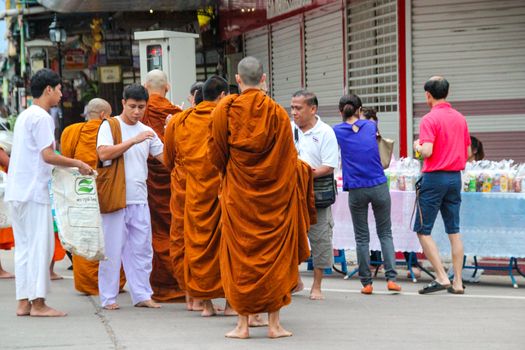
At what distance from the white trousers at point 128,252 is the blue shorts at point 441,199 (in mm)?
2508

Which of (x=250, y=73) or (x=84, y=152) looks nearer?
(x=250, y=73)

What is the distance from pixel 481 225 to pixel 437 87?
1.49 meters

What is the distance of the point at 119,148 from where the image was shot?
27.5 feet

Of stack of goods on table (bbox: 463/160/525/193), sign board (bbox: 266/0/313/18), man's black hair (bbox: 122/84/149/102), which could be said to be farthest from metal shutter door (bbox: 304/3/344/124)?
man's black hair (bbox: 122/84/149/102)

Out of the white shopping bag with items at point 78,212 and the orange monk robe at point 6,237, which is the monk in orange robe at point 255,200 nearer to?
the white shopping bag with items at point 78,212

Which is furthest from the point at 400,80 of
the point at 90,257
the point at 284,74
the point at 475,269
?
the point at 90,257

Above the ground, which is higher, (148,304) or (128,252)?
(128,252)

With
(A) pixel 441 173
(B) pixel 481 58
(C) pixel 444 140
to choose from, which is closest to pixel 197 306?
(A) pixel 441 173

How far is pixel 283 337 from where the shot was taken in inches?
283

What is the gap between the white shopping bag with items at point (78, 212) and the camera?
26.4ft

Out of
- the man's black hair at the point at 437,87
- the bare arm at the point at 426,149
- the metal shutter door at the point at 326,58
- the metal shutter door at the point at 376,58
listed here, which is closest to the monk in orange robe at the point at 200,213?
the bare arm at the point at 426,149

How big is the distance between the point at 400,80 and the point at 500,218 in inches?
149

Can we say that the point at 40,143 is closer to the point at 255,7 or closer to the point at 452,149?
the point at 452,149

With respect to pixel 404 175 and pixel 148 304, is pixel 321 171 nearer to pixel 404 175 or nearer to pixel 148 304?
pixel 404 175
